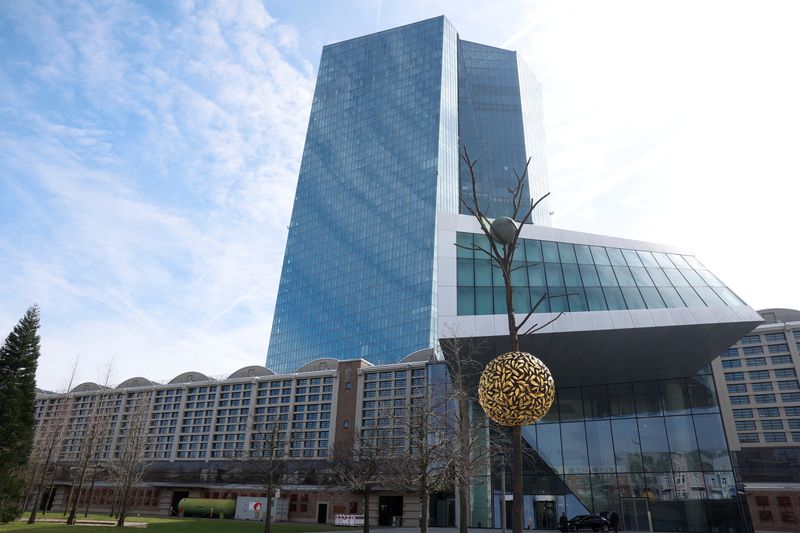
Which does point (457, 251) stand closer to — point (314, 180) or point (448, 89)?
point (448, 89)

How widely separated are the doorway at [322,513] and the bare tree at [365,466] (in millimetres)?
5594

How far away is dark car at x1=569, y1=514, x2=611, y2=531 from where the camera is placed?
3128cm

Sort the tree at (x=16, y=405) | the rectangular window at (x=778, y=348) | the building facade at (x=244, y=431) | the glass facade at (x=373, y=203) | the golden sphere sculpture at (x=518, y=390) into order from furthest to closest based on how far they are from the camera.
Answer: the glass facade at (x=373, y=203) → the rectangular window at (x=778, y=348) → the building facade at (x=244, y=431) → the tree at (x=16, y=405) → the golden sphere sculpture at (x=518, y=390)

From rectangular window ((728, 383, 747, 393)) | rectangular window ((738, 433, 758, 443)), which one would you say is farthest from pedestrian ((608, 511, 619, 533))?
rectangular window ((728, 383, 747, 393))

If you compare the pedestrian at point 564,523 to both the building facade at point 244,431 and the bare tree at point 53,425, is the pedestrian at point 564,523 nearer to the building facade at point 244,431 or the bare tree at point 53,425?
the building facade at point 244,431

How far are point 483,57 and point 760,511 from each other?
15595cm

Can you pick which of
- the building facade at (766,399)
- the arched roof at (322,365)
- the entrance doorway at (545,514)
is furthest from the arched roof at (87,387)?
the building facade at (766,399)

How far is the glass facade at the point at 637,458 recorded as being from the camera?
30500mm

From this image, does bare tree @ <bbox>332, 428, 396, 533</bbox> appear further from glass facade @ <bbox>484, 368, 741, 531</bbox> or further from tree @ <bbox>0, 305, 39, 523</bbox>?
tree @ <bbox>0, 305, 39, 523</bbox>

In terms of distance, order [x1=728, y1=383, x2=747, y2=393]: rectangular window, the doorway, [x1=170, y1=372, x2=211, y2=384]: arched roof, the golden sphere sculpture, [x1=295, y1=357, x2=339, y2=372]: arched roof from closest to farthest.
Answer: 1. the golden sphere sculpture
2. the doorway
3. [x1=295, y1=357, x2=339, y2=372]: arched roof
4. [x1=728, y1=383, x2=747, y2=393]: rectangular window
5. [x1=170, y1=372, x2=211, y2=384]: arched roof

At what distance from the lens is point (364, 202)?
139875 mm

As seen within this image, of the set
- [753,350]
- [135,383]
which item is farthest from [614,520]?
[135,383]

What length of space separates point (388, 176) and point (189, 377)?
7652 centimetres

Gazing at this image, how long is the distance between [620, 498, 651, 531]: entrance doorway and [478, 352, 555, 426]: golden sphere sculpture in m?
30.4
